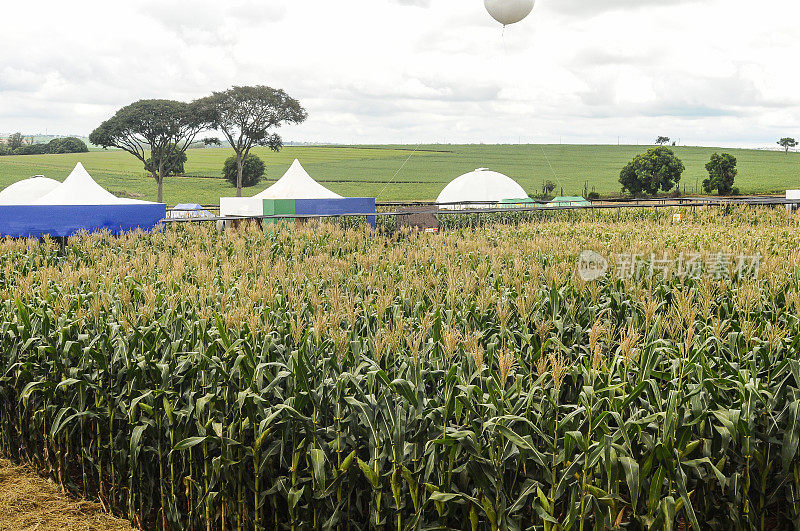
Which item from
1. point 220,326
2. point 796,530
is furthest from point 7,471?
point 796,530

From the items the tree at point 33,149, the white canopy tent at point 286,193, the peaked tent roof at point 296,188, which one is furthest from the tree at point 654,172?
the tree at point 33,149

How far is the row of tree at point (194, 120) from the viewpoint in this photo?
4909 cm

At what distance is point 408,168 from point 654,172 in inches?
1538

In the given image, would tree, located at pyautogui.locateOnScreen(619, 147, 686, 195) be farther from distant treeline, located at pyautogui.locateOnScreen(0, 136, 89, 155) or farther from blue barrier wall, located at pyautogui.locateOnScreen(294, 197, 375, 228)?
distant treeline, located at pyautogui.locateOnScreen(0, 136, 89, 155)

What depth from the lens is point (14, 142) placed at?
9119cm

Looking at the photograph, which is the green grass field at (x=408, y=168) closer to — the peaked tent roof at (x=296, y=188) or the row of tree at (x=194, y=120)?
the row of tree at (x=194, y=120)

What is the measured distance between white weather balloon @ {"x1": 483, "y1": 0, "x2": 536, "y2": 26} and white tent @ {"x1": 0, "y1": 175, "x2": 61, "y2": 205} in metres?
21.3

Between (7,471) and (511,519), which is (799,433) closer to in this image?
(511,519)

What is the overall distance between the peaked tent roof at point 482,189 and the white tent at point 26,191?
19897 millimetres

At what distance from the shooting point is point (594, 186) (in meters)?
75.7

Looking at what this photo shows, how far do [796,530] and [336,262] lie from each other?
5376mm

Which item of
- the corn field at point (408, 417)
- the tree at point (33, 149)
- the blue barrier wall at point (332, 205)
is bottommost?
the corn field at point (408, 417)

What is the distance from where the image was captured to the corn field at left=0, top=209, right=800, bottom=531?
300 cm
